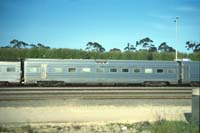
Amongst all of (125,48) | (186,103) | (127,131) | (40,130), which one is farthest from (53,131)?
(125,48)

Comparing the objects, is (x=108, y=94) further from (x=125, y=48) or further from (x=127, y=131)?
(x=125, y=48)

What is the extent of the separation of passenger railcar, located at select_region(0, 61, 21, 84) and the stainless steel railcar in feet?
2.07

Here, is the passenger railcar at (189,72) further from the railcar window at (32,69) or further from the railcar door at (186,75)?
the railcar window at (32,69)

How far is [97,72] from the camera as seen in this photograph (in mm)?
35938

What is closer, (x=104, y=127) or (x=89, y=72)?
(x=104, y=127)

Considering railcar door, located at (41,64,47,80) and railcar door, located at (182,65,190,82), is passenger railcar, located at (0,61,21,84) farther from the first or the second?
railcar door, located at (182,65,190,82)

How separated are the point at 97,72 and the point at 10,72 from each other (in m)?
6.64

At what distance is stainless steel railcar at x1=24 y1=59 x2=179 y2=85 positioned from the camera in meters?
35.2

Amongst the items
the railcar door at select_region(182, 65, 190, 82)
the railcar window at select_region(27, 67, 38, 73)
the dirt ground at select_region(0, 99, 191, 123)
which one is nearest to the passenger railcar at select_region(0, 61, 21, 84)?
the railcar window at select_region(27, 67, 38, 73)

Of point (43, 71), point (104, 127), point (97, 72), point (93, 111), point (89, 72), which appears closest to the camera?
point (104, 127)

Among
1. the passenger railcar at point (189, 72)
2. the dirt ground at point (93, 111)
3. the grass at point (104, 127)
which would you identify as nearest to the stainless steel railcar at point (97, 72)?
the passenger railcar at point (189, 72)

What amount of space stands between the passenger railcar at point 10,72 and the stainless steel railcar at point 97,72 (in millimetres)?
631

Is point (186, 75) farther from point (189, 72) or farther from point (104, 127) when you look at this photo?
point (104, 127)

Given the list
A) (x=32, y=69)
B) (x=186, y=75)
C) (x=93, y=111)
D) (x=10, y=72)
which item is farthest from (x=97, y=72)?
(x=93, y=111)
